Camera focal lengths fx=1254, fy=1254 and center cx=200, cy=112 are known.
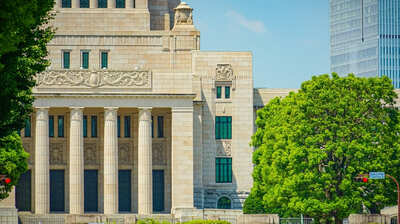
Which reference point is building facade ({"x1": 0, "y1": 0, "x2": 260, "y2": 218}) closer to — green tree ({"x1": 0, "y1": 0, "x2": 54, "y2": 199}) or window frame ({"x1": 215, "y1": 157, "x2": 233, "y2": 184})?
window frame ({"x1": 215, "y1": 157, "x2": 233, "y2": 184})

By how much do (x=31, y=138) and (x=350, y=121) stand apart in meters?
31.4

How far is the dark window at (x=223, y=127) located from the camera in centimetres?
11450

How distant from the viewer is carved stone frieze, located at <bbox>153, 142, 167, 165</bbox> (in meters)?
114

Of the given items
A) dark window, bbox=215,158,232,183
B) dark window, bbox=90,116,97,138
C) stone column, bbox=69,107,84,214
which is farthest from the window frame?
stone column, bbox=69,107,84,214

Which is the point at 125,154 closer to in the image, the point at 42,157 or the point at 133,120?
the point at 133,120

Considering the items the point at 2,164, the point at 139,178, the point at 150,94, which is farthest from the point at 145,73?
the point at 2,164

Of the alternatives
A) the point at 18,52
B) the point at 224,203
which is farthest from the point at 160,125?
the point at 18,52

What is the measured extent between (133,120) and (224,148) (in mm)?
8659

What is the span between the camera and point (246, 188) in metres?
114

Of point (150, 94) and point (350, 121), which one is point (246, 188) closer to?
point (150, 94)

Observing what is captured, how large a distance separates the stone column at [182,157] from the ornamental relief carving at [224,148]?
5836mm

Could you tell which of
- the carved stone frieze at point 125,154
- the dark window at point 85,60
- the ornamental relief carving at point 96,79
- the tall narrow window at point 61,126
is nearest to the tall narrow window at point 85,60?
the dark window at point 85,60

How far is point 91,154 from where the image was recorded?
11356 cm

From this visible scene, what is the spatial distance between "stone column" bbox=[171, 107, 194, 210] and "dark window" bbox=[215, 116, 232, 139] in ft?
19.6
